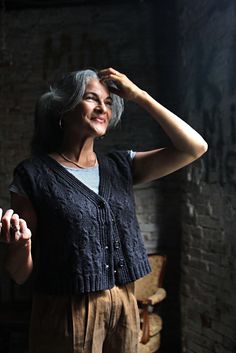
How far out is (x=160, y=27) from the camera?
3.23 meters

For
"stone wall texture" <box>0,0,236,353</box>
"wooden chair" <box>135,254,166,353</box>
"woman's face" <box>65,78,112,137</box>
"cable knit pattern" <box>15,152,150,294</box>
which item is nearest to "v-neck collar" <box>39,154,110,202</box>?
"cable knit pattern" <box>15,152,150,294</box>

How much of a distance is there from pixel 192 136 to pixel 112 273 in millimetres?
563

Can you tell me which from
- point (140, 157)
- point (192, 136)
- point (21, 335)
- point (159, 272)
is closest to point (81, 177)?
point (140, 157)

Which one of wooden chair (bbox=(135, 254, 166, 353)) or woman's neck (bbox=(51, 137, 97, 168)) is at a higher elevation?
woman's neck (bbox=(51, 137, 97, 168))

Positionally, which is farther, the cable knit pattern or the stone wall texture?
the stone wall texture

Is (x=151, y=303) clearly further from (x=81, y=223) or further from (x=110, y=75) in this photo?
(x=110, y=75)

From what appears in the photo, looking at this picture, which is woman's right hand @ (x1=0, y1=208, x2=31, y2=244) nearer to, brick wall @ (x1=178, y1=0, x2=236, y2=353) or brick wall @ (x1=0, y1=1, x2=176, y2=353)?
brick wall @ (x1=178, y1=0, x2=236, y2=353)

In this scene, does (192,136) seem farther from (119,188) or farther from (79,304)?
(79,304)

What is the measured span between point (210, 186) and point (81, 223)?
1.46 metres

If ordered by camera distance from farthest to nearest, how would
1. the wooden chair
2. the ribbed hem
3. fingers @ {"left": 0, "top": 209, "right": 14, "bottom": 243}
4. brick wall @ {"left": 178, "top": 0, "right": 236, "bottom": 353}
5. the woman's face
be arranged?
the wooden chair, brick wall @ {"left": 178, "top": 0, "right": 236, "bottom": 353}, the woman's face, the ribbed hem, fingers @ {"left": 0, "top": 209, "right": 14, "bottom": 243}

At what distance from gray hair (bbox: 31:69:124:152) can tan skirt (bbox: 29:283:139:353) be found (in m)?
0.56

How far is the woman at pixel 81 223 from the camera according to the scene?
48.9 inches

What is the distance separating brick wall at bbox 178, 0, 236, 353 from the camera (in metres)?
2.29

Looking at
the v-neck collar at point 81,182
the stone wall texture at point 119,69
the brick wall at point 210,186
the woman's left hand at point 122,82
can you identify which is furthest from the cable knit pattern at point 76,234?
the stone wall texture at point 119,69
